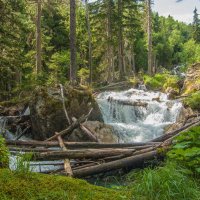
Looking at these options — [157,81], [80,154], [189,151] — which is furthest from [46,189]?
[157,81]

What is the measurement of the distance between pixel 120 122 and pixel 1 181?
1610 cm

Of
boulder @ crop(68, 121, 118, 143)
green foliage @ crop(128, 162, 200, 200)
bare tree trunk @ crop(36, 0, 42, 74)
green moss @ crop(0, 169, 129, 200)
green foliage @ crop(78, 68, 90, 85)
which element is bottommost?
boulder @ crop(68, 121, 118, 143)

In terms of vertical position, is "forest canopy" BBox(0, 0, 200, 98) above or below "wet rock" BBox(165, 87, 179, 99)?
above

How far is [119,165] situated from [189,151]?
283 centimetres

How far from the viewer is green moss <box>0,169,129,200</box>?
3646 mm

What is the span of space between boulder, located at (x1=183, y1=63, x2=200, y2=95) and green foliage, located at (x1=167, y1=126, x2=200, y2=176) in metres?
19.1

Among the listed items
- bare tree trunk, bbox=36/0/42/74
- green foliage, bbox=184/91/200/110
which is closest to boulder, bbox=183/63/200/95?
green foliage, bbox=184/91/200/110

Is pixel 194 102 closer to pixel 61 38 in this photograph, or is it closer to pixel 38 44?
pixel 38 44

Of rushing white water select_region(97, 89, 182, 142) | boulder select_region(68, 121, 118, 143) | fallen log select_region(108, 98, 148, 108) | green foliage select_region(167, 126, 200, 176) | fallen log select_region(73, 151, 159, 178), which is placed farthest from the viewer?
fallen log select_region(108, 98, 148, 108)

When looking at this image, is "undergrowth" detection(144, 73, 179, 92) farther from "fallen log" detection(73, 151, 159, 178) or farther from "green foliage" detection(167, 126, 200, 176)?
"green foliage" detection(167, 126, 200, 176)

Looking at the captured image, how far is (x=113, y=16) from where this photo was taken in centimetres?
3816

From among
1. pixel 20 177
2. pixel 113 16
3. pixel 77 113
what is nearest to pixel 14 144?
pixel 77 113

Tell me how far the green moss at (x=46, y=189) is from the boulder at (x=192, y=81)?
20.8m

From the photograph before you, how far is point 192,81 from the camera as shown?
2581 centimetres
